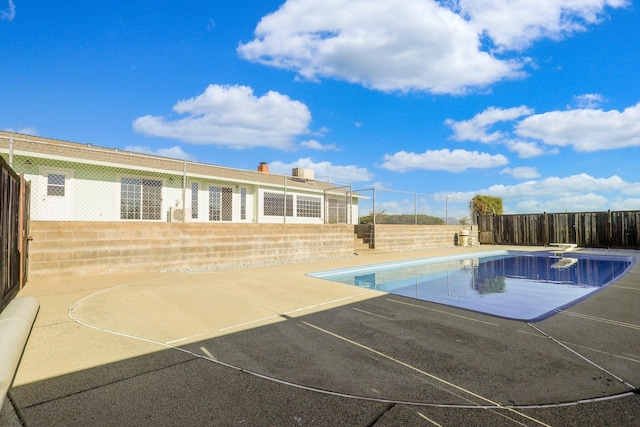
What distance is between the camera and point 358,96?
19.2 metres

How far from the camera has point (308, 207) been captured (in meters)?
18.5

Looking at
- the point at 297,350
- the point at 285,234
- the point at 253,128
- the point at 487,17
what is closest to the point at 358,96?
the point at 253,128

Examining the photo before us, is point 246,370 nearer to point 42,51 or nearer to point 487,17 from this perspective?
point 487,17

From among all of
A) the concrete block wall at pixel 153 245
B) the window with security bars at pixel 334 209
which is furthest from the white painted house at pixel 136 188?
the concrete block wall at pixel 153 245

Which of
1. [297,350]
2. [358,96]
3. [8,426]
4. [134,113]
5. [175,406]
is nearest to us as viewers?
[8,426]

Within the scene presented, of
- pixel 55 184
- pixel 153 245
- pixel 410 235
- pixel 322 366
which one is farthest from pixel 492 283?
pixel 55 184

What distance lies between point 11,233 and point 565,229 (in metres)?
23.4

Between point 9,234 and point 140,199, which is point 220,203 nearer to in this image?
point 140,199

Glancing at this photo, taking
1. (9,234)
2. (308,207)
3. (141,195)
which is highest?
(141,195)

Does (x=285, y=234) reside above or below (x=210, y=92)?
below

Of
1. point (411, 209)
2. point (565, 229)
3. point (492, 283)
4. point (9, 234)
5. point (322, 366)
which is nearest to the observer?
point (322, 366)

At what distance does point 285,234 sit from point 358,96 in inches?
474

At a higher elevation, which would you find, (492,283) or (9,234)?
(9,234)

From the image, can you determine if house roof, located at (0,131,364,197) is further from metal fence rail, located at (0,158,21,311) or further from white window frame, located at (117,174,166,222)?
metal fence rail, located at (0,158,21,311)
